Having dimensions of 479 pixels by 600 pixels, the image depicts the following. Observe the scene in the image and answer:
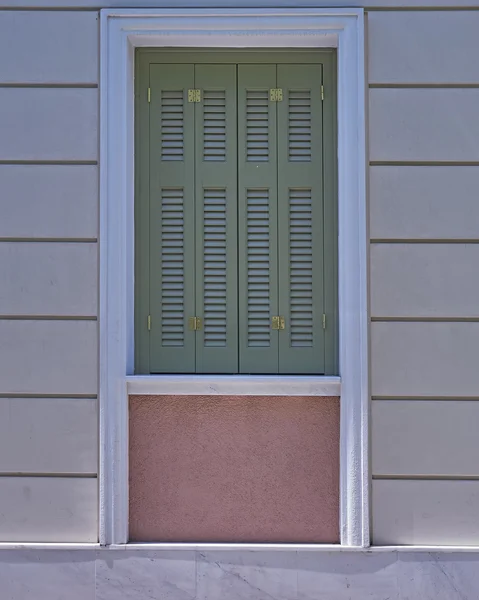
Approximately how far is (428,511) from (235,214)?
8.51 feet

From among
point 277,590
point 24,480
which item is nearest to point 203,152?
point 24,480

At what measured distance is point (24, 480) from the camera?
5008 mm

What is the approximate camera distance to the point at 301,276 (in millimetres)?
5258

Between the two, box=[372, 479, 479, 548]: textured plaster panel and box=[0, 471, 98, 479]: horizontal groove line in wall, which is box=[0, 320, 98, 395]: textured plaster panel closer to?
box=[0, 471, 98, 479]: horizontal groove line in wall

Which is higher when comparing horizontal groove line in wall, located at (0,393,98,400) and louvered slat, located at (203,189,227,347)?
louvered slat, located at (203,189,227,347)

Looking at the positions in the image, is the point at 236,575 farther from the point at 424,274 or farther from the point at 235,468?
the point at 424,274

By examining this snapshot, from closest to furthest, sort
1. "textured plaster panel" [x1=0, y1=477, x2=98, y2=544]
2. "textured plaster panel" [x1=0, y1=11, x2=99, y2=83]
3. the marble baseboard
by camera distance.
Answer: the marble baseboard → "textured plaster panel" [x1=0, y1=477, x2=98, y2=544] → "textured plaster panel" [x1=0, y1=11, x2=99, y2=83]

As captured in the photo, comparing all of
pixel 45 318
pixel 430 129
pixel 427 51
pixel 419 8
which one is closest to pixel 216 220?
pixel 45 318

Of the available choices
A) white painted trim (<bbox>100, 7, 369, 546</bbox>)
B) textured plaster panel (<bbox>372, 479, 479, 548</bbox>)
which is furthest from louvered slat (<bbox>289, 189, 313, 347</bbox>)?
textured plaster panel (<bbox>372, 479, 479, 548</bbox>)

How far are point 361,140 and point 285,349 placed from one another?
1.64 meters

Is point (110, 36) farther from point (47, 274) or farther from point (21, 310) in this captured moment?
point (21, 310)

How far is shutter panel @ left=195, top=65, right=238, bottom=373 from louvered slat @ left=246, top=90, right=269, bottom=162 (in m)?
0.11

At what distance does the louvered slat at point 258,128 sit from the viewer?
5.30 meters

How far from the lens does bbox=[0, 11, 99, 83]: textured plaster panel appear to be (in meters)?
5.11
